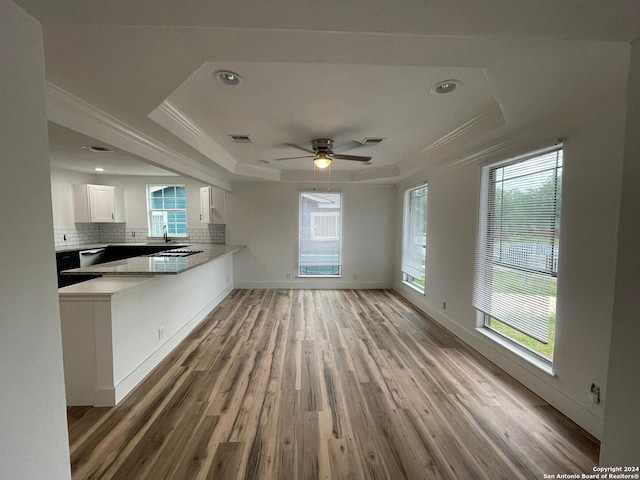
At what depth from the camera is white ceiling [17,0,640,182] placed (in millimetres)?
912

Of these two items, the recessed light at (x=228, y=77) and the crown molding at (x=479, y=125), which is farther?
the crown molding at (x=479, y=125)

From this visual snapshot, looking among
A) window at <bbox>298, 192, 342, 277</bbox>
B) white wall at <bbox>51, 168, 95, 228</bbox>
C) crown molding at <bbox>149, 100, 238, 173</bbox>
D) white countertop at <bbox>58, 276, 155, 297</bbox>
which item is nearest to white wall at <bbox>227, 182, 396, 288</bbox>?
window at <bbox>298, 192, 342, 277</bbox>

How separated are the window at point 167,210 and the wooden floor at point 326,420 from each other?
3.63 m

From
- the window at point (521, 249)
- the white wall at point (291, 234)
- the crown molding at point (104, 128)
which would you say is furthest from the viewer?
the white wall at point (291, 234)

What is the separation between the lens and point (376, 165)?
507 cm

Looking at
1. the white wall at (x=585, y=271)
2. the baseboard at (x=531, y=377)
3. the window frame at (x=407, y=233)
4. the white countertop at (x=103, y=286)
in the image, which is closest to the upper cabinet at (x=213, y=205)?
the white countertop at (x=103, y=286)

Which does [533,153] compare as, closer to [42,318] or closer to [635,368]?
[635,368]

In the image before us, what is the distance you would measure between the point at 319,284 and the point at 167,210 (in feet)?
12.3

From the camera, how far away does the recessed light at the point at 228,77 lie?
1900mm

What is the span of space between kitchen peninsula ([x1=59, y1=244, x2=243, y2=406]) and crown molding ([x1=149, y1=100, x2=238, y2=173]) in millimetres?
1354

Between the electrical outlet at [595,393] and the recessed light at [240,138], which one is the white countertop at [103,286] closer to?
the recessed light at [240,138]

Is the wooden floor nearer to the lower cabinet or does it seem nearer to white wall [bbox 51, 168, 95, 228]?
the lower cabinet

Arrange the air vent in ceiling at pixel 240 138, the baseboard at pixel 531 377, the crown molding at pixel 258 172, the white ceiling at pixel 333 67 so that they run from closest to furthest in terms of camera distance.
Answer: the white ceiling at pixel 333 67
the baseboard at pixel 531 377
the air vent in ceiling at pixel 240 138
the crown molding at pixel 258 172

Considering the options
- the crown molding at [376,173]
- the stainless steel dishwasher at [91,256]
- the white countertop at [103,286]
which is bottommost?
the stainless steel dishwasher at [91,256]
